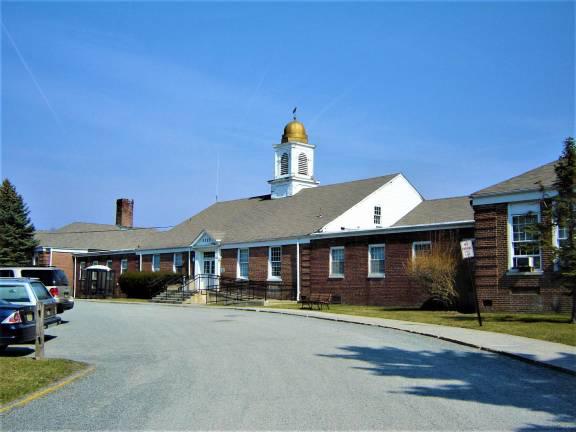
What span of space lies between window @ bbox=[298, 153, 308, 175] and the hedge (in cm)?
1202

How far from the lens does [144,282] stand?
45875 mm

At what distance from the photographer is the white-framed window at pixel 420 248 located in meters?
29.9

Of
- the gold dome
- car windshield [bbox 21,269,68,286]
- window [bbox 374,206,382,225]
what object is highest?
the gold dome

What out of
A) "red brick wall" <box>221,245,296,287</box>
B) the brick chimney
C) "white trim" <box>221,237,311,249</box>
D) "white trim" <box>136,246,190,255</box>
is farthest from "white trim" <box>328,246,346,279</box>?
the brick chimney

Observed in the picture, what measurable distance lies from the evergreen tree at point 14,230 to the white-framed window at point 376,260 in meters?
39.4

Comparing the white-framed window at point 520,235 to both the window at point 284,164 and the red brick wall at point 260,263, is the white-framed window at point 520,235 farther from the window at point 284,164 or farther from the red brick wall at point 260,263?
the window at point 284,164

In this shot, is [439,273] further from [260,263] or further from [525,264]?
[260,263]

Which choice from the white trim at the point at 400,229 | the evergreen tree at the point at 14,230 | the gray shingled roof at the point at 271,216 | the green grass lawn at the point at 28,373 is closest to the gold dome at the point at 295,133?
the gray shingled roof at the point at 271,216

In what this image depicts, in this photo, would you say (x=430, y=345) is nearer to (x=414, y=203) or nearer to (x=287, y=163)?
(x=414, y=203)

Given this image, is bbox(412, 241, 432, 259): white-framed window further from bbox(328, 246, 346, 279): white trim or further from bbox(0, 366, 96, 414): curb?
bbox(0, 366, 96, 414): curb

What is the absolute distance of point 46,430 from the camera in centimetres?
786

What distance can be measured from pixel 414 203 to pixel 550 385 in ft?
109

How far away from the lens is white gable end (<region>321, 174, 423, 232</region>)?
38.7m

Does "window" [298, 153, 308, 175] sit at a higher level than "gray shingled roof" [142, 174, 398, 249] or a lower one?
higher
